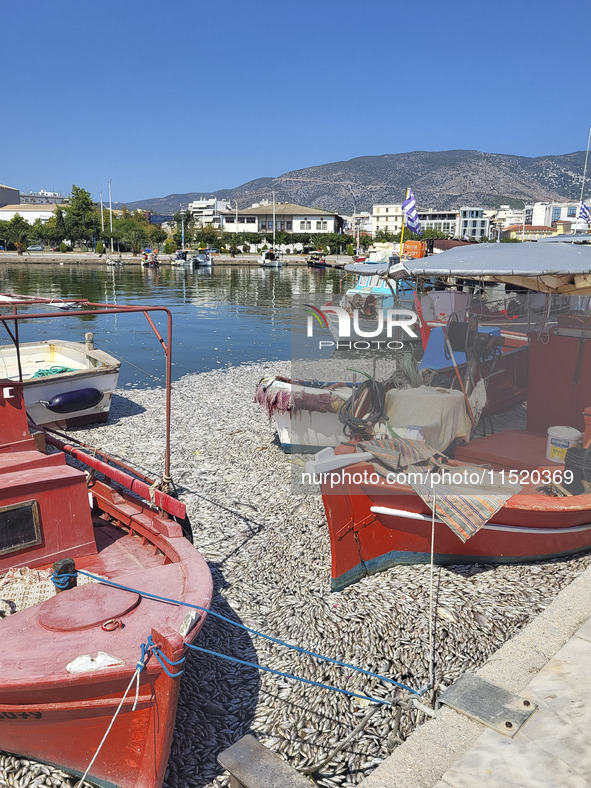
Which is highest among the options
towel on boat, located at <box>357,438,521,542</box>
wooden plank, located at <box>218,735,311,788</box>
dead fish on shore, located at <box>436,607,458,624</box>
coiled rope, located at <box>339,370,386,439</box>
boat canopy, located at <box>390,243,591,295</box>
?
boat canopy, located at <box>390,243,591,295</box>

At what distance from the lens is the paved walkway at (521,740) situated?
386 cm

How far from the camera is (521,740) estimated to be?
4.14 metres

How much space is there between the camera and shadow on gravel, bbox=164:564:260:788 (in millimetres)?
4849

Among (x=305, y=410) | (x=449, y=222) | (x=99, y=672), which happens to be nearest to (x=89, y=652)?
(x=99, y=672)

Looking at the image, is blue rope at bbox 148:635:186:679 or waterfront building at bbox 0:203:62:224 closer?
blue rope at bbox 148:635:186:679

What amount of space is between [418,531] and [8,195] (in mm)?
218772

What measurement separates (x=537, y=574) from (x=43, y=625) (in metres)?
5.68

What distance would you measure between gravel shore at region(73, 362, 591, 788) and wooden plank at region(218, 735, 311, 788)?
0.84 meters

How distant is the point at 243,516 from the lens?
915cm

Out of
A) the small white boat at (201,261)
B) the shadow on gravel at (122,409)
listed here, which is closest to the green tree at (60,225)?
the small white boat at (201,261)

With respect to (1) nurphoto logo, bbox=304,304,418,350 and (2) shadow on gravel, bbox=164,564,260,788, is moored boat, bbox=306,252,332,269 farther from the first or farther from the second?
(2) shadow on gravel, bbox=164,564,260,788

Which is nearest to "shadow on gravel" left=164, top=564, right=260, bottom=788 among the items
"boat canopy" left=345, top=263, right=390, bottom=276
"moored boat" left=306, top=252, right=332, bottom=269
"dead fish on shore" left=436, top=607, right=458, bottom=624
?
"dead fish on shore" left=436, top=607, right=458, bottom=624

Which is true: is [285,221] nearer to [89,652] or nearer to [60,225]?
[60,225]

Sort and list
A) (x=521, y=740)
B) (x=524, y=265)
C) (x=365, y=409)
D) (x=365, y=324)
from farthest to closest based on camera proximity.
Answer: (x=365, y=324) < (x=365, y=409) < (x=524, y=265) < (x=521, y=740)
